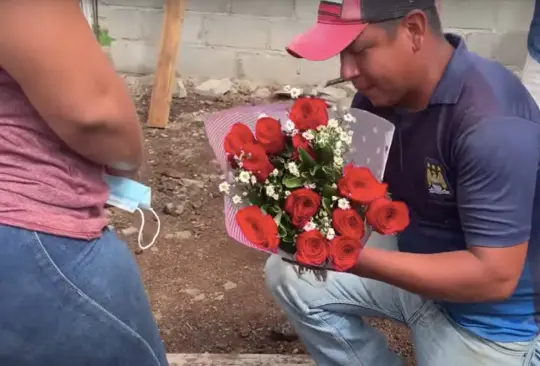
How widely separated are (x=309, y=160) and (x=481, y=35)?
137 inches

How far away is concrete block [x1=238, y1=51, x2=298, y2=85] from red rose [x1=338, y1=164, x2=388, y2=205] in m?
3.29

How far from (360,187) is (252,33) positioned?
3333 millimetres

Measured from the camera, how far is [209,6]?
469cm

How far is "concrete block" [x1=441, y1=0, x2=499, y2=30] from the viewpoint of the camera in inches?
182

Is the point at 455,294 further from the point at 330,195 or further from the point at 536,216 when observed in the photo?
the point at 330,195

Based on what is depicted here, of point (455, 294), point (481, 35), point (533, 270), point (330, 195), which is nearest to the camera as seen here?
point (330, 195)

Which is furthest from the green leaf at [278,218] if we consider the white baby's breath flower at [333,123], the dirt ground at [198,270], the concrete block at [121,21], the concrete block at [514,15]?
the concrete block at [514,15]

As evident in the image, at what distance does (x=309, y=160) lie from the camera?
5.22 feet

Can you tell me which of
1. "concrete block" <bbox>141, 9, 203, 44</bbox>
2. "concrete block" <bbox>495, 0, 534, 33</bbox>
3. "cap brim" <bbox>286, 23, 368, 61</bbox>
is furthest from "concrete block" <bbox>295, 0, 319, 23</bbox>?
"cap brim" <bbox>286, 23, 368, 61</bbox>

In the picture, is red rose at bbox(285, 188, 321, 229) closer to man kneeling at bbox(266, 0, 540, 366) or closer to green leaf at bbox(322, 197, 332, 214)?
green leaf at bbox(322, 197, 332, 214)

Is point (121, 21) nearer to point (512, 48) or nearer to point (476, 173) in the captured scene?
point (512, 48)

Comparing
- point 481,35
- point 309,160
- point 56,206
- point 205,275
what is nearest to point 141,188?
point 56,206

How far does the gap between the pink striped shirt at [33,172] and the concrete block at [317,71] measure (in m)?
3.59

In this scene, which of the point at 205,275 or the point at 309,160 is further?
the point at 205,275
